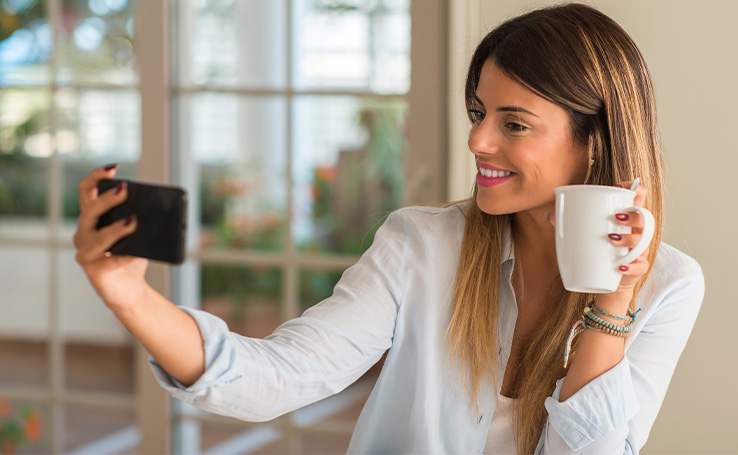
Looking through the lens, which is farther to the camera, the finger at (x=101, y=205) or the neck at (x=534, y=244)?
the neck at (x=534, y=244)

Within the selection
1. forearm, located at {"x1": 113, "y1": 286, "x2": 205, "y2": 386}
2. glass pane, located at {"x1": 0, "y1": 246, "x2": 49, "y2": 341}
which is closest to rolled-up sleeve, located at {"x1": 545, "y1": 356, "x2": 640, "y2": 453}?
forearm, located at {"x1": 113, "y1": 286, "x2": 205, "y2": 386}

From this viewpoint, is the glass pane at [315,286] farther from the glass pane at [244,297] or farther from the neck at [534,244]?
the neck at [534,244]

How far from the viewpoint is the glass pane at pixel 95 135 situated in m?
4.46

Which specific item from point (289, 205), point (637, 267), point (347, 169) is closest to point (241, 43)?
point (347, 169)

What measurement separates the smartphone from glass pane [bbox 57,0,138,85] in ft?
12.4

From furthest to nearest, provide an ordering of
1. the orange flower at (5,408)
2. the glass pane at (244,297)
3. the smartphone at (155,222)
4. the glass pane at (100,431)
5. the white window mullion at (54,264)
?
the glass pane at (244,297) < the glass pane at (100,431) < the orange flower at (5,408) < the white window mullion at (54,264) < the smartphone at (155,222)

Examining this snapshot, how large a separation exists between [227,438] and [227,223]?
0.97 meters

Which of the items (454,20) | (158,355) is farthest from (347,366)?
(454,20)

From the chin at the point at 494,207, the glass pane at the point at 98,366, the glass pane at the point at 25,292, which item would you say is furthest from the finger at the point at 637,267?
the glass pane at the point at 25,292

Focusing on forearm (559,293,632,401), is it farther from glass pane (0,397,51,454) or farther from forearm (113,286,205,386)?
glass pane (0,397,51,454)

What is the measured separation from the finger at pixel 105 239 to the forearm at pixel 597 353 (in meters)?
0.66

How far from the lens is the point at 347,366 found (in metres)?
1.04

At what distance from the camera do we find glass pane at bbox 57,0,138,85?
423 centimetres

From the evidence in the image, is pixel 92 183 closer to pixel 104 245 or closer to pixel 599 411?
pixel 104 245
